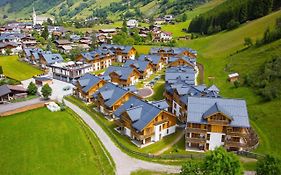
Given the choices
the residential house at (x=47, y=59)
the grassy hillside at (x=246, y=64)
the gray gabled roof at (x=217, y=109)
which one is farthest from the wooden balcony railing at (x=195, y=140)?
the residential house at (x=47, y=59)

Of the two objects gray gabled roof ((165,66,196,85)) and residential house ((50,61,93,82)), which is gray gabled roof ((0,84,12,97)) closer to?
residential house ((50,61,93,82))

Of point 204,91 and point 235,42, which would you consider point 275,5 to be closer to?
point 235,42

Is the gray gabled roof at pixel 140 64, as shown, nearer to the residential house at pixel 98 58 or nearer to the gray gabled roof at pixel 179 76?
the residential house at pixel 98 58

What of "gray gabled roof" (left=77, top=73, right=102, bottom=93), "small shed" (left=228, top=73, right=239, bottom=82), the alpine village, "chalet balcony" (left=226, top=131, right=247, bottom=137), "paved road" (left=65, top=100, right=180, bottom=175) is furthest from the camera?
"small shed" (left=228, top=73, right=239, bottom=82)

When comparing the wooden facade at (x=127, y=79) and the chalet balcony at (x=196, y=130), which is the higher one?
the wooden facade at (x=127, y=79)

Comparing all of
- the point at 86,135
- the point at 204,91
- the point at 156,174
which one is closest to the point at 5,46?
the point at 86,135

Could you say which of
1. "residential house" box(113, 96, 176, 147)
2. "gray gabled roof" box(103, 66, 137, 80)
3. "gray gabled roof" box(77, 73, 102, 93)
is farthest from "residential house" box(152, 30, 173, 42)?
"residential house" box(113, 96, 176, 147)
